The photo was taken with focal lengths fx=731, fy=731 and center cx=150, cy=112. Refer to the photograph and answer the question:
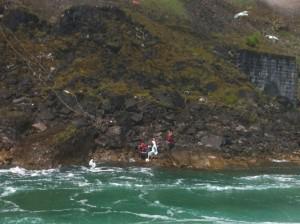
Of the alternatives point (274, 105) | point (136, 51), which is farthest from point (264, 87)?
point (136, 51)

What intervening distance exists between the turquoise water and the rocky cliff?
309cm

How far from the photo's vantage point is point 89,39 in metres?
58.8

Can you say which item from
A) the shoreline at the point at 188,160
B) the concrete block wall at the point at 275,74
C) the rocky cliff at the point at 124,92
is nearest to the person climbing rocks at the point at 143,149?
the shoreline at the point at 188,160

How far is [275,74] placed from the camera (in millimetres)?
60875

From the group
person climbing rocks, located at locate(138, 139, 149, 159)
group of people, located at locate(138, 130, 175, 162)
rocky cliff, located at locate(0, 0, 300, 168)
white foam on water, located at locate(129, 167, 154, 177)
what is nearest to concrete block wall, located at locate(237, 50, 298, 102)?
rocky cliff, located at locate(0, 0, 300, 168)

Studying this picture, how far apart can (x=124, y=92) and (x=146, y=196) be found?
1517 centimetres

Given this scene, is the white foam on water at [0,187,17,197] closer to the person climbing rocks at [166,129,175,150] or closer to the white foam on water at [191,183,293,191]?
the white foam on water at [191,183,293,191]

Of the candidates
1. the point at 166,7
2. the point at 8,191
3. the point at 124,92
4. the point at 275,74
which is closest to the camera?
the point at 8,191

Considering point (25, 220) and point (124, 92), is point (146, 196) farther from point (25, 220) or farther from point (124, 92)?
point (124, 92)

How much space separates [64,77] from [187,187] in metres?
16.8

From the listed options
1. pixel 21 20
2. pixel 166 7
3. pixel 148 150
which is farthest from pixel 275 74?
Answer: pixel 21 20

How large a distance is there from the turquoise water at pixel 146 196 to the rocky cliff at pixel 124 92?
309 centimetres

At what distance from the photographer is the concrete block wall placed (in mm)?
60487

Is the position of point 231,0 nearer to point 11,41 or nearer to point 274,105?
point 274,105
